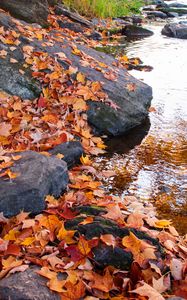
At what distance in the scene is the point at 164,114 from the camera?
6.68 meters

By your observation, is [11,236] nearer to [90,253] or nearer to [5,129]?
[90,253]

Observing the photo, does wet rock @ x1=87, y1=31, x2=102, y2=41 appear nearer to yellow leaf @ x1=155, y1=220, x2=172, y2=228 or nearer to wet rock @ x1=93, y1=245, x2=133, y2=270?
yellow leaf @ x1=155, y1=220, x2=172, y2=228

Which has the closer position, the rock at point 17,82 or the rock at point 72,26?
the rock at point 17,82

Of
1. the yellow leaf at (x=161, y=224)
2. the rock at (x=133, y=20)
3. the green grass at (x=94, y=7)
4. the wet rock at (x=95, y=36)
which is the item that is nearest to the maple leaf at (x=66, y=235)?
the yellow leaf at (x=161, y=224)

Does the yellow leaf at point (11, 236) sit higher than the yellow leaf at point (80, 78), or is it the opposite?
the yellow leaf at point (80, 78)

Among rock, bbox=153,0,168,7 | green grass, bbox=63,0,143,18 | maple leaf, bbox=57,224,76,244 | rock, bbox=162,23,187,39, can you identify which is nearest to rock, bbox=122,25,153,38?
rock, bbox=162,23,187,39

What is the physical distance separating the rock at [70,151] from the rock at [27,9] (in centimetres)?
Answer: 528

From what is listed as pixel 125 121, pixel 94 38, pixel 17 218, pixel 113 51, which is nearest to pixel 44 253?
pixel 17 218

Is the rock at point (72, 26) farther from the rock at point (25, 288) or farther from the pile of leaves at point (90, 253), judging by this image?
the rock at point (25, 288)

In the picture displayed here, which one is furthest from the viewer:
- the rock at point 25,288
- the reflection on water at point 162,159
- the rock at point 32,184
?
the reflection on water at point 162,159

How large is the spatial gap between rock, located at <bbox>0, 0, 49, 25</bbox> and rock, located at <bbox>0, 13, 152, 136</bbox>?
202cm

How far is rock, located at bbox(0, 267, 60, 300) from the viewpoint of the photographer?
7.57ft

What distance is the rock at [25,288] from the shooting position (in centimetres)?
231

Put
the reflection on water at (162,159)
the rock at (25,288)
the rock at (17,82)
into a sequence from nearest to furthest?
the rock at (25,288) < the reflection on water at (162,159) < the rock at (17,82)
